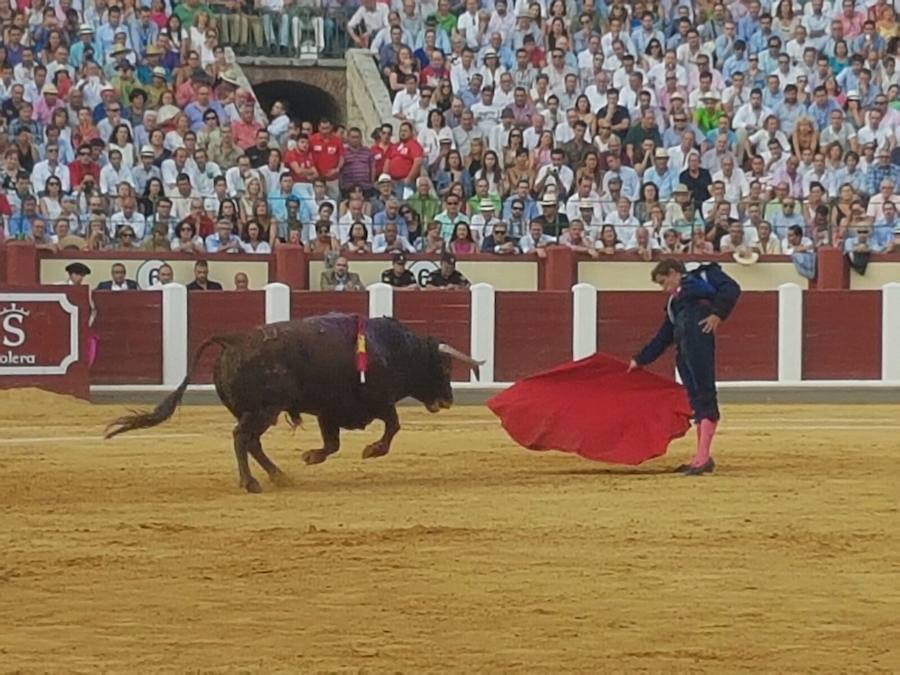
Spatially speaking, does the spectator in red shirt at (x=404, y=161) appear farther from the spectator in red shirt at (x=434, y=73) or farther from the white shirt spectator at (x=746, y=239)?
the white shirt spectator at (x=746, y=239)

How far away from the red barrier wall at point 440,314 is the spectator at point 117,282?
7.08 ft

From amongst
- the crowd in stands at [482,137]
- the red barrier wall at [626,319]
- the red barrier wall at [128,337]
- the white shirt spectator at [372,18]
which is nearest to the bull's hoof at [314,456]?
the red barrier wall at [128,337]

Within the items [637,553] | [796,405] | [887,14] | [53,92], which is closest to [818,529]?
[637,553]

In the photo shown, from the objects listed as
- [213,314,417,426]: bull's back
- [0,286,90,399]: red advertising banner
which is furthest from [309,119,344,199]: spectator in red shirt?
[213,314,417,426]: bull's back

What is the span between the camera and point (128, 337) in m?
15.6

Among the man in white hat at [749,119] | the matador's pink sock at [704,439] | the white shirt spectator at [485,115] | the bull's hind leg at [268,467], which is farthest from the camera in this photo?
the man in white hat at [749,119]

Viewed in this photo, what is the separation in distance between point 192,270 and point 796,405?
494 centimetres

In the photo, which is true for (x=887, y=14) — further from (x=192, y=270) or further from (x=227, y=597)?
(x=227, y=597)

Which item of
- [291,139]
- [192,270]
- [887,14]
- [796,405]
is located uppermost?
[887,14]

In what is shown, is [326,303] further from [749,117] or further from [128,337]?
[749,117]

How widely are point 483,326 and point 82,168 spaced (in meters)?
Result: 3.47

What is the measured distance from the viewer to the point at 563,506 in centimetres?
833

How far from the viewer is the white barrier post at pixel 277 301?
15.8 meters

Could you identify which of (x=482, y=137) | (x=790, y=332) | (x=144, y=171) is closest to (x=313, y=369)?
(x=144, y=171)
